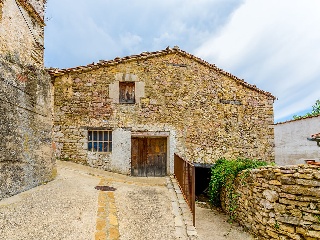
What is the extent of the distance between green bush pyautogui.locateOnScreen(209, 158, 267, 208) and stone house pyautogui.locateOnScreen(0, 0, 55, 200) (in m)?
5.27

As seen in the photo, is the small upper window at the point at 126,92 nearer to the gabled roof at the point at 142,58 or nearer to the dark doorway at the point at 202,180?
the gabled roof at the point at 142,58

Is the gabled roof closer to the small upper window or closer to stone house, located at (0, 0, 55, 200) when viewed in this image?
the small upper window

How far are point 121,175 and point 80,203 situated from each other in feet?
16.7

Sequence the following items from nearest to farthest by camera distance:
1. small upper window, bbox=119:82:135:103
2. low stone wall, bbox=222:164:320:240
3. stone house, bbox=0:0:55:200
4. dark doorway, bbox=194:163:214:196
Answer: stone house, bbox=0:0:55:200 → low stone wall, bbox=222:164:320:240 → small upper window, bbox=119:82:135:103 → dark doorway, bbox=194:163:214:196

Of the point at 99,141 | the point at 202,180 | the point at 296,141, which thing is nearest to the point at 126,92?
the point at 99,141

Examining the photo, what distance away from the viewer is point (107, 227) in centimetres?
423

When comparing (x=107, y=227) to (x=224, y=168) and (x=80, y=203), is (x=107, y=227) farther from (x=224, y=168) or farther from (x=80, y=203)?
(x=224, y=168)

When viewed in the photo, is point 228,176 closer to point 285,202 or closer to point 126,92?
point 285,202

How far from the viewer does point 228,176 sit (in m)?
8.11

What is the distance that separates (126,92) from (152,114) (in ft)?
4.89

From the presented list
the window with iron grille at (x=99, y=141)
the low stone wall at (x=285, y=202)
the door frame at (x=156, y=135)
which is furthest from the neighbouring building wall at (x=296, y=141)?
the window with iron grille at (x=99, y=141)

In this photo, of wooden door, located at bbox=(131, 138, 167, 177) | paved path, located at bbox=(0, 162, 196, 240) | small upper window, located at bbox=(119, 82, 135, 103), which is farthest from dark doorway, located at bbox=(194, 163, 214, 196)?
paved path, located at bbox=(0, 162, 196, 240)

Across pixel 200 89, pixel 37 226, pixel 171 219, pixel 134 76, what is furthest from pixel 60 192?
pixel 200 89

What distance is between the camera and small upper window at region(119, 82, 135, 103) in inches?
423
